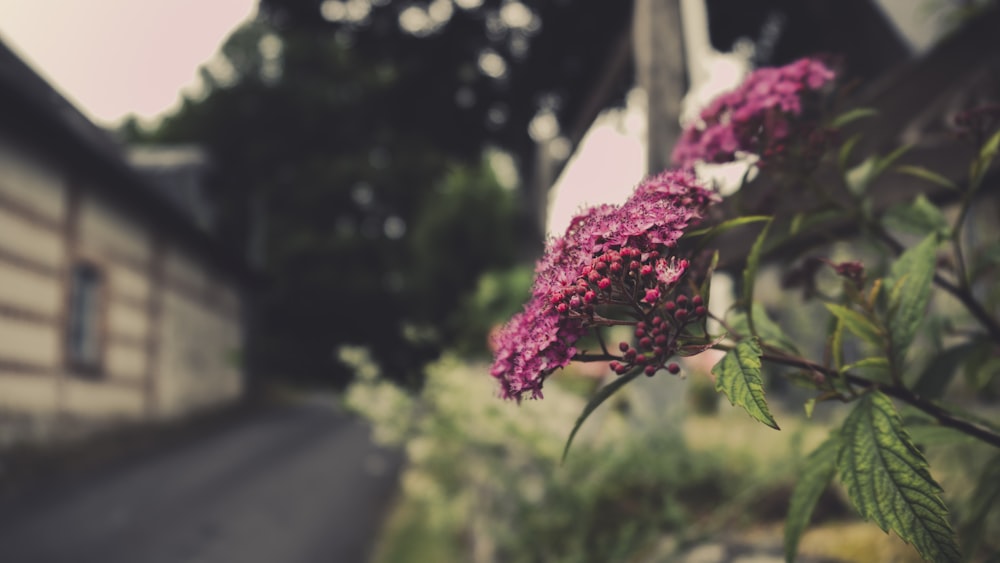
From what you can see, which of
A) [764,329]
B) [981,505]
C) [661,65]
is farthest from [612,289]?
→ [661,65]

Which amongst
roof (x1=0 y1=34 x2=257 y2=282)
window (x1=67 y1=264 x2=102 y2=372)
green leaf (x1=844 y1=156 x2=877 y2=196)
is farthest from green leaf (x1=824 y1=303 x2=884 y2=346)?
window (x1=67 y1=264 x2=102 y2=372)

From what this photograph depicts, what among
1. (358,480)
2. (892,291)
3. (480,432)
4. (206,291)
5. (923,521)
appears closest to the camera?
(923,521)

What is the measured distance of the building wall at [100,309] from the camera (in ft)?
25.4

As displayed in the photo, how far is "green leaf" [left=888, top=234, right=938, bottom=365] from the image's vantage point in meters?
1.15

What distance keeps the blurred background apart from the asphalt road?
0.04 metres

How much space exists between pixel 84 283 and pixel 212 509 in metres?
4.71

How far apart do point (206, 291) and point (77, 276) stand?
15.2 feet

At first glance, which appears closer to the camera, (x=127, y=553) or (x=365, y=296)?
(x=127, y=553)

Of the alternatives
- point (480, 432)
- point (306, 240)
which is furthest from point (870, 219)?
point (306, 240)

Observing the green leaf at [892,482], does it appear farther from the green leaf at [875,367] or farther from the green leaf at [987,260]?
the green leaf at [987,260]

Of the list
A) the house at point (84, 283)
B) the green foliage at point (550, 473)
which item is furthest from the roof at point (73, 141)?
the green foliage at point (550, 473)

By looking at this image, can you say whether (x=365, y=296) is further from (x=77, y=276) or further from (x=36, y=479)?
(x=36, y=479)

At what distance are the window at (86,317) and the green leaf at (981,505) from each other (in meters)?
10.1

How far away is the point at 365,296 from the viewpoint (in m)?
16.6
